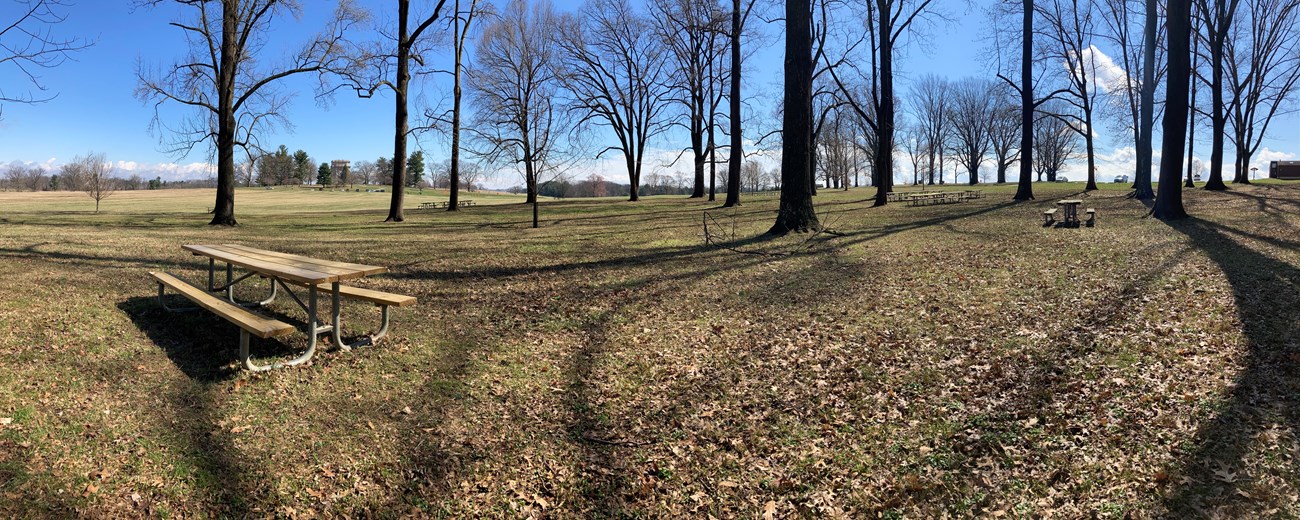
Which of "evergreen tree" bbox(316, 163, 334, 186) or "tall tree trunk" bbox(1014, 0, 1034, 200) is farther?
"evergreen tree" bbox(316, 163, 334, 186)

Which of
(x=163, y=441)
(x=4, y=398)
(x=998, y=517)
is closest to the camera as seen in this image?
(x=998, y=517)

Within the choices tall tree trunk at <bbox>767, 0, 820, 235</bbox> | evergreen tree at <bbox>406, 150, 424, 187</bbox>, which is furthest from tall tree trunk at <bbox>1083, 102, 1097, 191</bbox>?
evergreen tree at <bbox>406, 150, 424, 187</bbox>

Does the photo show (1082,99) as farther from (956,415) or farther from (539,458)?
(539,458)

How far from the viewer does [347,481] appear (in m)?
3.36

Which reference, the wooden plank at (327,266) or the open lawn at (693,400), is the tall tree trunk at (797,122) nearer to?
the open lawn at (693,400)

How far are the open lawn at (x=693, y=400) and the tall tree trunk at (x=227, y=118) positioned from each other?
31.2 ft

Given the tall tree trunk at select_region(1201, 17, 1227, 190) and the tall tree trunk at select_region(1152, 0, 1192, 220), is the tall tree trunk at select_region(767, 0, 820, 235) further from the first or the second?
the tall tree trunk at select_region(1201, 17, 1227, 190)

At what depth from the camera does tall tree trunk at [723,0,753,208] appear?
24.4 meters

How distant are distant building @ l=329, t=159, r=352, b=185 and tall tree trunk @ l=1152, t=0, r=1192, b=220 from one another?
100188 millimetres

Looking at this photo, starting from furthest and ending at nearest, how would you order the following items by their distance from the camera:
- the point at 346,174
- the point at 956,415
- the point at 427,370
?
the point at 346,174 < the point at 427,370 < the point at 956,415

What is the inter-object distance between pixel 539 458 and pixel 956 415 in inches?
107

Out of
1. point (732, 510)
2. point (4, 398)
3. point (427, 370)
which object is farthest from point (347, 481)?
point (4, 398)

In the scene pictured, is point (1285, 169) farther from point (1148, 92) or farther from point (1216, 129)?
point (1148, 92)

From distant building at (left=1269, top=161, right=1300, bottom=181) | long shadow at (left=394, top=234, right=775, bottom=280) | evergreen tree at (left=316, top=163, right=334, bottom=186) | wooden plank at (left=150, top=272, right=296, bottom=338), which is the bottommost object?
wooden plank at (left=150, top=272, right=296, bottom=338)
